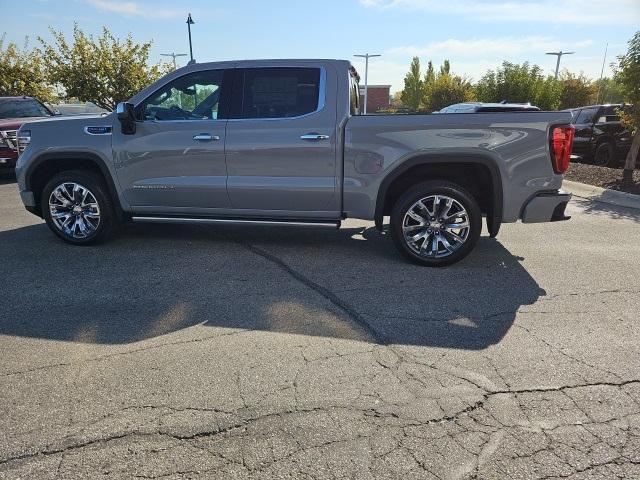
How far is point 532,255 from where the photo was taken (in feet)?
18.0

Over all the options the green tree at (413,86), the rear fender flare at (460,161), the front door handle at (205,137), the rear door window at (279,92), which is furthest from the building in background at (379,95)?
the rear fender flare at (460,161)

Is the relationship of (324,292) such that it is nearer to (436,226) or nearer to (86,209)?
(436,226)

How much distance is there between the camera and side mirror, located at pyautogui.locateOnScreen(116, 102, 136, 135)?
5.07 metres

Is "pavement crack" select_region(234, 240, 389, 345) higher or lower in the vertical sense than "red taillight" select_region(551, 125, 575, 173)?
lower

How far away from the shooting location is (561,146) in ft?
15.2

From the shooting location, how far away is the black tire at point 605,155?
13.1 m

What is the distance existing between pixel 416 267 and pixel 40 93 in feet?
67.9

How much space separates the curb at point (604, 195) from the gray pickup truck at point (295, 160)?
15.4 ft

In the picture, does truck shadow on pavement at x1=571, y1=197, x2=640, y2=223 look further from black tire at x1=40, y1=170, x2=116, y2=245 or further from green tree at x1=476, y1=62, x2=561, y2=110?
green tree at x1=476, y1=62, x2=561, y2=110

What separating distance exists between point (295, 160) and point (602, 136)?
11.4 meters

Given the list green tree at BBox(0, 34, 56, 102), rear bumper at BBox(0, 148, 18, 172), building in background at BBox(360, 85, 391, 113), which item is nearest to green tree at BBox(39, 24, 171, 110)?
green tree at BBox(0, 34, 56, 102)

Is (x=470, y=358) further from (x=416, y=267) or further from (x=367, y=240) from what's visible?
(x=367, y=240)

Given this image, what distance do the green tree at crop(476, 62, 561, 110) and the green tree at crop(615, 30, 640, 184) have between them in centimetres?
1526

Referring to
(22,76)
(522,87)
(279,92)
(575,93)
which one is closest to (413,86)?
(575,93)
